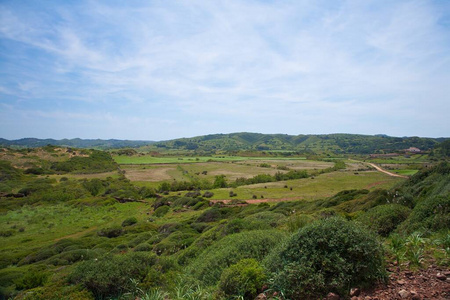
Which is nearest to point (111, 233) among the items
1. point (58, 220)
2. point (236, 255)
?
point (58, 220)

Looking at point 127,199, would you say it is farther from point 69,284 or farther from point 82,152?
point 82,152

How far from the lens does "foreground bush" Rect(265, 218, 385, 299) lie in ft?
14.5

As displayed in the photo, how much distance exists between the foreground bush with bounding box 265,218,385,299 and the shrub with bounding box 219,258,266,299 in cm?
35

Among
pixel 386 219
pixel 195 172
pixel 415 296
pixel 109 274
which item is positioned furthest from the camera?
pixel 195 172

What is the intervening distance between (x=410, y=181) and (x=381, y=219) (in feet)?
55.2

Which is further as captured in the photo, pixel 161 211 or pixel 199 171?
pixel 199 171

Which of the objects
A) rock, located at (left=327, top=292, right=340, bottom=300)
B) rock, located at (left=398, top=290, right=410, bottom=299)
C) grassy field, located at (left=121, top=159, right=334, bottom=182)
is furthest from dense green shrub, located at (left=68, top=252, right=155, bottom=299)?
grassy field, located at (left=121, top=159, right=334, bottom=182)

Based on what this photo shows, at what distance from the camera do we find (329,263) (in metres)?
4.54

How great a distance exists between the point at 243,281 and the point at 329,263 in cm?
181

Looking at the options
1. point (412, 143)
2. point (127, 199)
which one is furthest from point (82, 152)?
point (412, 143)

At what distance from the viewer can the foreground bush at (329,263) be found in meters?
4.41

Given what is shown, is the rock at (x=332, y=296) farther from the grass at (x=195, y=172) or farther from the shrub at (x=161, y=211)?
the grass at (x=195, y=172)

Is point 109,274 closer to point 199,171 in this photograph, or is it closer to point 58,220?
point 58,220

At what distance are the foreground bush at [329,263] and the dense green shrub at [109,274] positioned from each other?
4.46m
